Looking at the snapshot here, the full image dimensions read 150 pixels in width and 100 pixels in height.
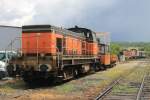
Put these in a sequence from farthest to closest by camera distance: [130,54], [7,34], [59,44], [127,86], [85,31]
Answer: [130,54] → [7,34] → [85,31] → [59,44] → [127,86]

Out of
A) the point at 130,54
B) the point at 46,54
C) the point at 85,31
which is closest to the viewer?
the point at 46,54

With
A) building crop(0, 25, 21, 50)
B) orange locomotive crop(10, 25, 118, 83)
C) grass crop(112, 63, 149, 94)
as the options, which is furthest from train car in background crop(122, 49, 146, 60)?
orange locomotive crop(10, 25, 118, 83)

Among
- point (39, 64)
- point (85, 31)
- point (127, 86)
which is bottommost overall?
point (127, 86)

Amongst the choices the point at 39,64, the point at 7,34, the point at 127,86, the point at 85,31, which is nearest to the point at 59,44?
the point at 39,64

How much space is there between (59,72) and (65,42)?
2.91m

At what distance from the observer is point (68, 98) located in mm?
15531

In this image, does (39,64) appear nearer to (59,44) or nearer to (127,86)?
(59,44)

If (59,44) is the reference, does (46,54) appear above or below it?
below

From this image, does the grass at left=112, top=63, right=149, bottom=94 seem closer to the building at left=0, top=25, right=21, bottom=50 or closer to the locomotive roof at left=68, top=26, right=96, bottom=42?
the locomotive roof at left=68, top=26, right=96, bottom=42

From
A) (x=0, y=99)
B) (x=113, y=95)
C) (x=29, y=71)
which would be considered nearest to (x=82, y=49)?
(x=29, y=71)

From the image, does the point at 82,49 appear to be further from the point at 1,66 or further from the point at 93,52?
the point at 1,66

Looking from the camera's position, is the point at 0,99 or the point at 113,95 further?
the point at 113,95

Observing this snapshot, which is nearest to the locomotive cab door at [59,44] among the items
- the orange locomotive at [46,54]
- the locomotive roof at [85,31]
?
the orange locomotive at [46,54]

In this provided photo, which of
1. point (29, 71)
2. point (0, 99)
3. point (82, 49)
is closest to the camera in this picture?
point (0, 99)
